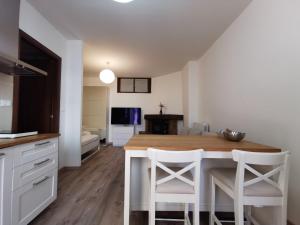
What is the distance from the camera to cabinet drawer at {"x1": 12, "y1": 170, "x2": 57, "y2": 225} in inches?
63.9

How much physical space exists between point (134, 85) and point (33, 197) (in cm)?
578

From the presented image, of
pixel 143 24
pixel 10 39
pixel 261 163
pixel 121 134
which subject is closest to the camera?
pixel 261 163

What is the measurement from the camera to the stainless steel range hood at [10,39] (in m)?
1.99

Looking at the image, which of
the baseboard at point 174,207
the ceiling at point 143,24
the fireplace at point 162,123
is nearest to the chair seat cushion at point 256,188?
the baseboard at point 174,207

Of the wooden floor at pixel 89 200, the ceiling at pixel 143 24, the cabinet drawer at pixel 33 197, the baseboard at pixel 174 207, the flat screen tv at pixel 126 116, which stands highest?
the ceiling at pixel 143 24

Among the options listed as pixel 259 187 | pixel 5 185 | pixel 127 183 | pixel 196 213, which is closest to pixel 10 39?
pixel 5 185

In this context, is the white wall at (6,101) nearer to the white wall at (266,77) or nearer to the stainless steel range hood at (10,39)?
the stainless steel range hood at (10,39)

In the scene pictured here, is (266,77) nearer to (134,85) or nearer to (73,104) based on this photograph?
(73,104)

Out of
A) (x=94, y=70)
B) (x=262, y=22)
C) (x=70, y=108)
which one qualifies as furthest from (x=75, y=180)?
(x=94, y=70)

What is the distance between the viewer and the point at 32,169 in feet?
5.93

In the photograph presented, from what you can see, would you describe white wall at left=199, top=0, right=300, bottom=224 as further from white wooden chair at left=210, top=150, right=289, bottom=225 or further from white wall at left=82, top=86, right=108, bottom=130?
white wall at left=82, top=86, right=108, bottom=130

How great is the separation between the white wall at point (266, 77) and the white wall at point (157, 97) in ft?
11.0

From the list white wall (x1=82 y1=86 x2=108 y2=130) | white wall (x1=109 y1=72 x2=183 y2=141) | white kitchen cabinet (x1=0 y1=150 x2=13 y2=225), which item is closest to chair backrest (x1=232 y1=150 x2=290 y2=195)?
white kitchen cabinet (x1=0 y1=150 x2=13 y2=225)

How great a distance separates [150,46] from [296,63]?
2.90m
